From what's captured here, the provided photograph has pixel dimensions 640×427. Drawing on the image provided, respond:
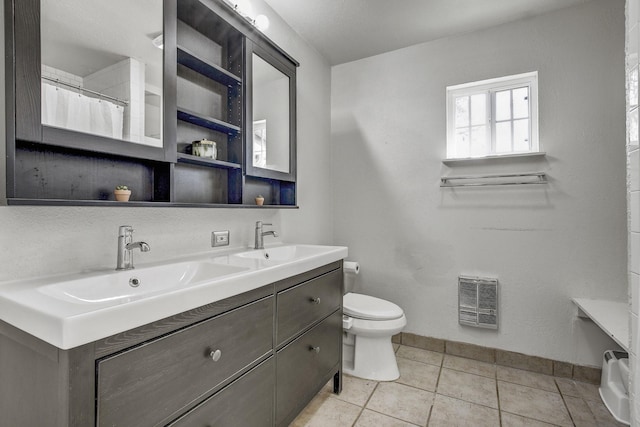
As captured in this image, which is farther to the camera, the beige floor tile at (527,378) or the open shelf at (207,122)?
the beige floor tile at (527,378)

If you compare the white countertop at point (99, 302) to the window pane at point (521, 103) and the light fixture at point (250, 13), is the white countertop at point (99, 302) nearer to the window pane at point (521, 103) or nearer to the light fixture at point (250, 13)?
the light fixture at point (250, 13)

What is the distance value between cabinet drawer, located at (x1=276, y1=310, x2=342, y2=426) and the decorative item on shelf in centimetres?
97

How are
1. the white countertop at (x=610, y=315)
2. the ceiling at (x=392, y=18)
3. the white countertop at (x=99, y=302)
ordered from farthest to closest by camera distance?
the ceiling at (x=392, y=18) → the white countertop at (x=610, y=315) → the white countertop at (x=99, y=302)

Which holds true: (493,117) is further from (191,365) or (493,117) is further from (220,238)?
(191,365)

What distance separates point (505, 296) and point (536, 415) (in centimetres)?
75

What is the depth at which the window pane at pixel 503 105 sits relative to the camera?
2.28 metres

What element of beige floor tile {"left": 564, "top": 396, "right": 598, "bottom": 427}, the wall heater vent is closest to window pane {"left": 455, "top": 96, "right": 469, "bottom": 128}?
the wall heater vent

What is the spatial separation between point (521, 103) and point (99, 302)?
2.65 m

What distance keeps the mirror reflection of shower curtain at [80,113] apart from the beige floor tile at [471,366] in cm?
241

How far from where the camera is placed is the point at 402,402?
1793 millimetres

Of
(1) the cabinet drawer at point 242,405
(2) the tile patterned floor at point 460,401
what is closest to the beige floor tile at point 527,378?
(2) the tile patterned floor at point 460,401

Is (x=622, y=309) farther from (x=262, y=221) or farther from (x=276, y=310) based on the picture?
(x=262, y=221)

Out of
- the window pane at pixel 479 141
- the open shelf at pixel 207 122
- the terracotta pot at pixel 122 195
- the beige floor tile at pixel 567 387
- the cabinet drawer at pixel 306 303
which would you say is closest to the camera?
the terracotta pot at pixel 122 195

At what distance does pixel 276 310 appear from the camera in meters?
1.27
